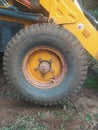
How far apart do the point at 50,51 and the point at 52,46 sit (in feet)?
0.32

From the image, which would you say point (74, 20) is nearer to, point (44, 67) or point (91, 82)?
point (44, 67)

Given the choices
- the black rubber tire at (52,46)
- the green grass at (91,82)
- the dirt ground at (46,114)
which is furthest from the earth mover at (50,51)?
the green grass at (91,82)

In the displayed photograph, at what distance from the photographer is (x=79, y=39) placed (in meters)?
5.84

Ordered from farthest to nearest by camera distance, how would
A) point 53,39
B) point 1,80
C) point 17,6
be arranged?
point 1,80 → point 17,6 → point 53,39

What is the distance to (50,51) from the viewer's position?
5.70 m

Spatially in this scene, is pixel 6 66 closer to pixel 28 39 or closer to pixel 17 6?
pixel 28 39

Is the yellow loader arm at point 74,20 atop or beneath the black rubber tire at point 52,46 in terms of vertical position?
atop

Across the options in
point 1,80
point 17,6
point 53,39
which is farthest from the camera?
point 1,80

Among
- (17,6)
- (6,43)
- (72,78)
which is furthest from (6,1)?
(72,78)

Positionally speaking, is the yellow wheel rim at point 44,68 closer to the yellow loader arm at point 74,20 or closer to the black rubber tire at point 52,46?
the black rubber tire at point 52,46

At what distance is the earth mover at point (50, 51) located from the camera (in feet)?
18.4

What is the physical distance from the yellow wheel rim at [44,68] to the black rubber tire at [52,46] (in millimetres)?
69

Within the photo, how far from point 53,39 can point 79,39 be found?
0.42 metres

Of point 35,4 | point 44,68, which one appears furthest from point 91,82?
point 35,4
